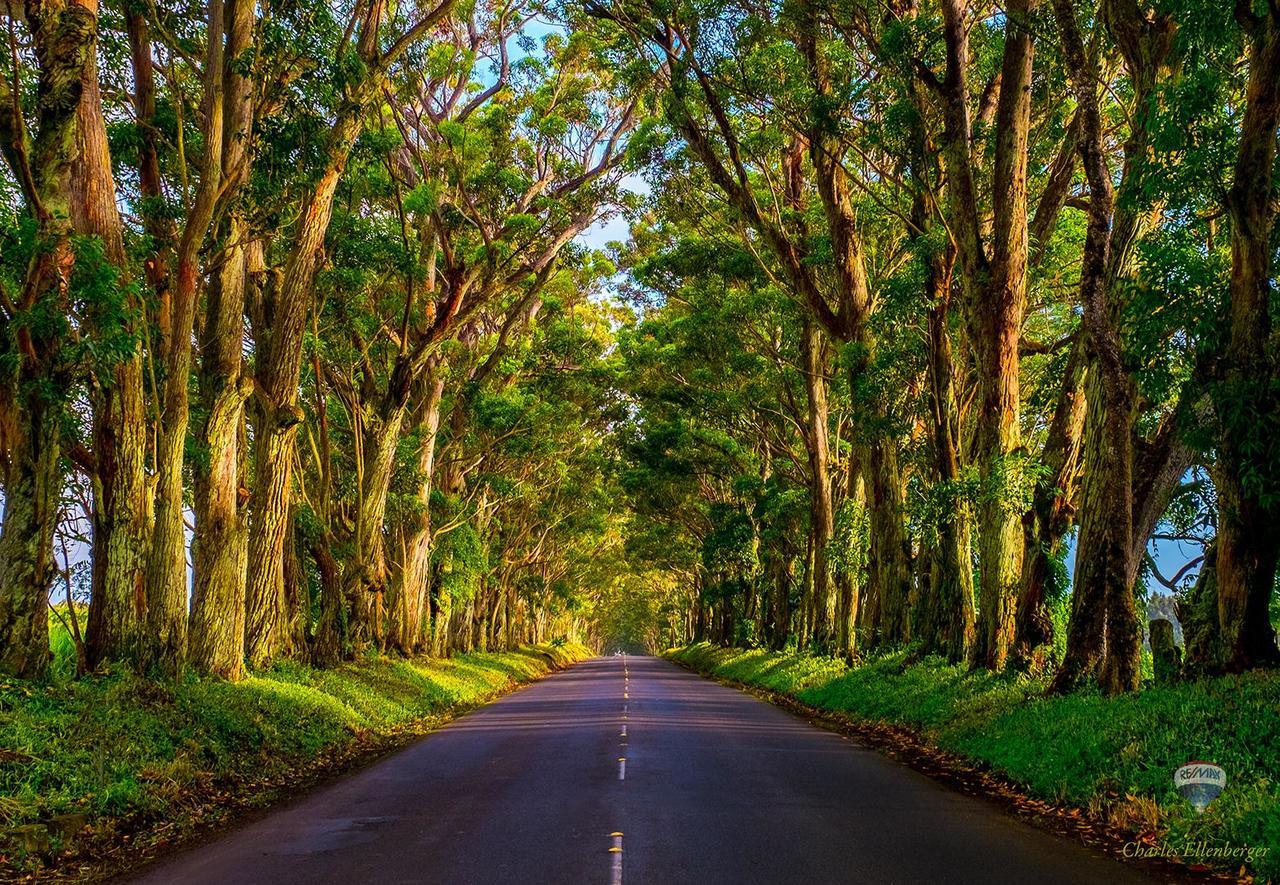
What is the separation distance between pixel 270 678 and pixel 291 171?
7.78m

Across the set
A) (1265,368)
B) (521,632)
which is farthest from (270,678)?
(521,632)

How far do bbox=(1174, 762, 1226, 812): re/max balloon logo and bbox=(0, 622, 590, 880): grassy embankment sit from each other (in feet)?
26.5

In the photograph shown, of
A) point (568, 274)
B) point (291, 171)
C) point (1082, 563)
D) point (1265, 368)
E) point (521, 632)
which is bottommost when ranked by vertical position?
point (521, 632)

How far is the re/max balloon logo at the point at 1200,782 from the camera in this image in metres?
7.30

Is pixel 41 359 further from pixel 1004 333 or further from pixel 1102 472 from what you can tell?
pixel 1004 333

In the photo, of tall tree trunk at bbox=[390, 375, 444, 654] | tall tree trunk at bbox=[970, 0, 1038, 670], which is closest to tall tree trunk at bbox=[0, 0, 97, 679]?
tall tree trunk at bbox=[970, 0, 1038, 670]

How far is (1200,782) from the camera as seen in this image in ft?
24.5

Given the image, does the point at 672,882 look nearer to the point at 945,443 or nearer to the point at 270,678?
the point at 270,678

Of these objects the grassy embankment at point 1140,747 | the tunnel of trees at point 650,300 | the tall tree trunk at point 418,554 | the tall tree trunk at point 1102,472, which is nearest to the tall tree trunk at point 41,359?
the tunnel of trees at point 650,300

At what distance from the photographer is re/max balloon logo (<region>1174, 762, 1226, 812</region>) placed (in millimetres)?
7297

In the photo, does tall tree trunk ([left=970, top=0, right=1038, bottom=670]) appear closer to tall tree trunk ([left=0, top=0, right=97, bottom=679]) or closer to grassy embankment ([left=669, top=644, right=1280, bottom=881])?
grassy embankment ([left=669, top=644, right=1280, bottom=881])

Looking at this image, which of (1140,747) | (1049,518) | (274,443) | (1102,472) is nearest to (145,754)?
(274,443)

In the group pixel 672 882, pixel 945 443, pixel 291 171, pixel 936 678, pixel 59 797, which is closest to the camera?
pixel 672 882

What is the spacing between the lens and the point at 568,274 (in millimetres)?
29531
